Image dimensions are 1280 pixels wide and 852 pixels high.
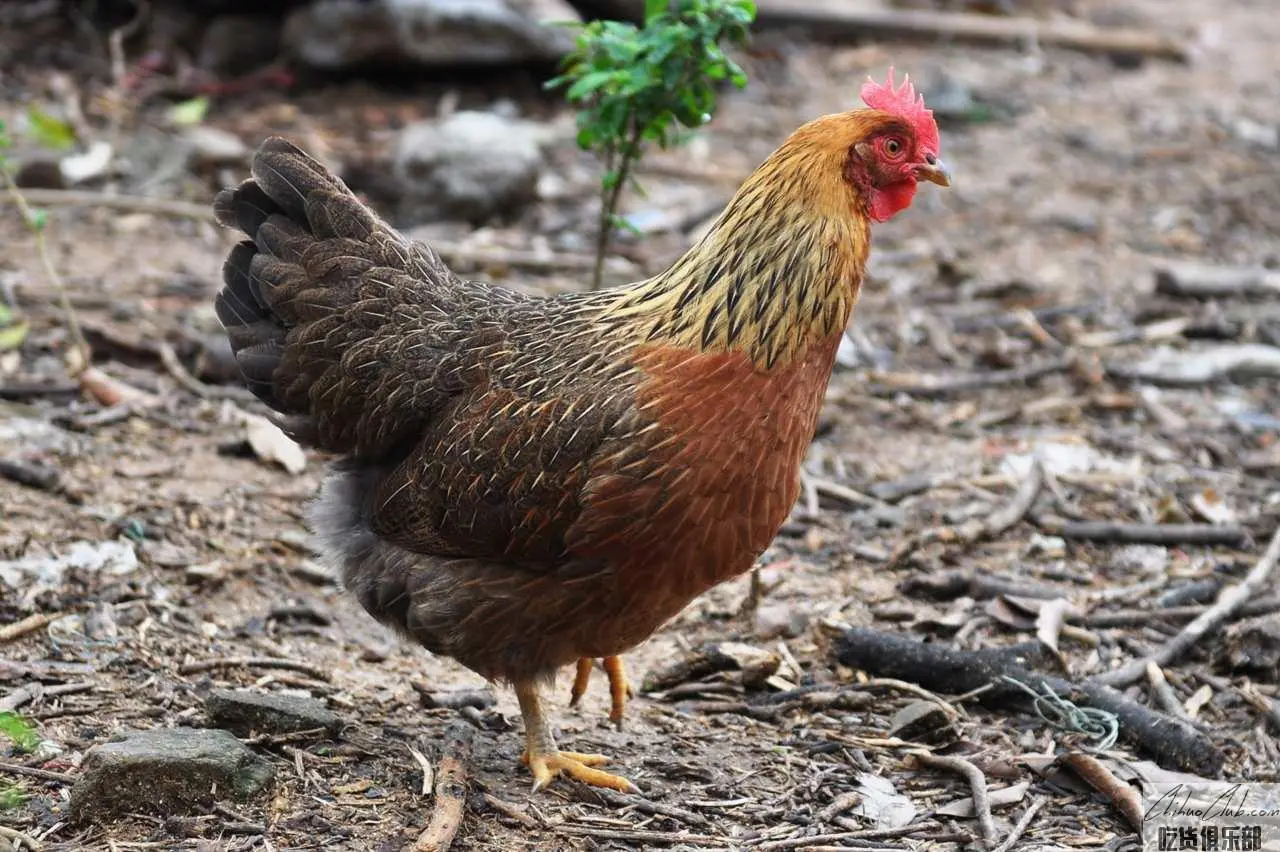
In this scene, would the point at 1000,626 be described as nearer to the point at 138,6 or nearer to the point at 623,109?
the point at 623,109

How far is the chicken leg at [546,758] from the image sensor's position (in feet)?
15.1

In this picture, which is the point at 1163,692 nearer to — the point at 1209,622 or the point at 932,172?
the point at 1209,622

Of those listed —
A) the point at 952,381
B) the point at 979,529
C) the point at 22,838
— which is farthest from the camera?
the point at 952,381

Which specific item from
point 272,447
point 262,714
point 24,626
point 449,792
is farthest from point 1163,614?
point 24,626

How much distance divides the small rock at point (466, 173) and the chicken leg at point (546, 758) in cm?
541

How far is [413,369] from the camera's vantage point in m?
4.75

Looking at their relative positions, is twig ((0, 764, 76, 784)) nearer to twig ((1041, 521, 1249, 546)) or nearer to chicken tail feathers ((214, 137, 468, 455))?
chicken tail feathers ((214, 137, 468, 455))

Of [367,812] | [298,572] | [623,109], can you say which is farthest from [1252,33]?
[367,812]

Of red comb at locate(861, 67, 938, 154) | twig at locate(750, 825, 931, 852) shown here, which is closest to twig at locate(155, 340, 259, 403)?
red comb at locate(861, 67, 938, 154)

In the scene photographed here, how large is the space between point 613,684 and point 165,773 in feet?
5.27

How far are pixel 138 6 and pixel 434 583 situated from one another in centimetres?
853

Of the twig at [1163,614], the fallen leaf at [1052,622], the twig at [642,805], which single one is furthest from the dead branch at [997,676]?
the twig at [642,805]

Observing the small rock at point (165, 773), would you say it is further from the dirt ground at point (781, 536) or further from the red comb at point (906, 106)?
the red comb at point (906, 106)

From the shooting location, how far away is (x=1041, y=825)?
14.3 ft
